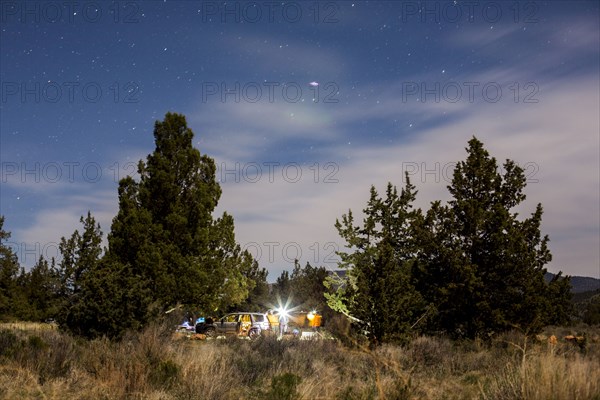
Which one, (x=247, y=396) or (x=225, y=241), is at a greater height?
(x=225, y=241)

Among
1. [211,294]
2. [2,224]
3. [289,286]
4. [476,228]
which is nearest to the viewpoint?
[476,228]

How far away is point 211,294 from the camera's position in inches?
1035

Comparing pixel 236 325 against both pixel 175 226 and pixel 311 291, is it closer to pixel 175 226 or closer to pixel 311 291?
pixel 175 226

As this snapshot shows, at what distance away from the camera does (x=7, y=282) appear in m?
37.9

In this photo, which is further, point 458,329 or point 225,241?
point 225,241

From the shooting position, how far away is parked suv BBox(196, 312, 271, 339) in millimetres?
27016

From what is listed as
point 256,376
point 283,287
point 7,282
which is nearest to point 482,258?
point 256,376

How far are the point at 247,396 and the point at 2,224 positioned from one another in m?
35.7

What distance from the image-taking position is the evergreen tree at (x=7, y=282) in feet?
117

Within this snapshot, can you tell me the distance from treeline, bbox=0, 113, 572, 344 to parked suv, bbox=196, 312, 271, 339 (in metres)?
1.32

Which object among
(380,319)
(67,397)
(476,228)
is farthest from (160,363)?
(476,228)

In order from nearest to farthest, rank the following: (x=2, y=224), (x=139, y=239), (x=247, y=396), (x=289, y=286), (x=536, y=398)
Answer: (x=536, y=398), (x=247, y=396), (x=139, y=239), (x=2, y=224), (x=289, y=286)

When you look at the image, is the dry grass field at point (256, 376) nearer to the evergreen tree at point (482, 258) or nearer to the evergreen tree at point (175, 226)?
the evergreen tree at point (482, 258)

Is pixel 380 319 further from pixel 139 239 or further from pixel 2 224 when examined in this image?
pixel 2 224
